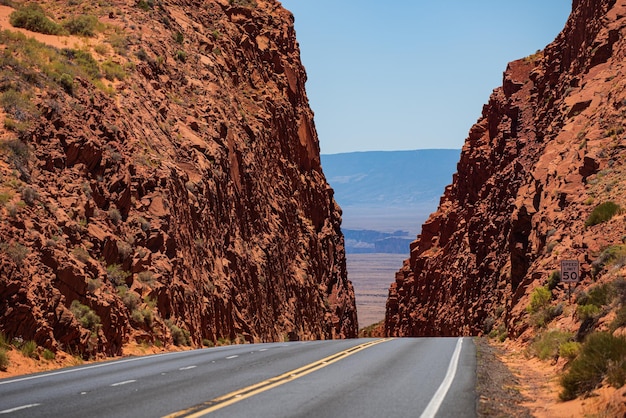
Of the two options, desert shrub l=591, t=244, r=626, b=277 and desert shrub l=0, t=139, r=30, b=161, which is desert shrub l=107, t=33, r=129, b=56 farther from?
desert shrub l=591, t=244, r=626, b=277

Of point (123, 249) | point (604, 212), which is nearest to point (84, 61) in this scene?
point (123, 249)

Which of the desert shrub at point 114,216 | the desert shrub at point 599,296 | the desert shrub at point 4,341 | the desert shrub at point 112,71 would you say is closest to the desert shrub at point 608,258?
the desert shrub at point 599,296

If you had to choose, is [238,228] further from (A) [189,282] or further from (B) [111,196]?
(B) [111,196]

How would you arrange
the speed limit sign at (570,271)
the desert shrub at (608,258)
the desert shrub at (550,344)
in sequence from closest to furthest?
1. the desert shrub at (550,344)
2. the desert shrub at (608,258)
3. the speed limit sign at (570,271)

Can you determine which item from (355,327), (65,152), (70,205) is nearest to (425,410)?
(70,205)

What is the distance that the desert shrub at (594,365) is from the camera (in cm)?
1179

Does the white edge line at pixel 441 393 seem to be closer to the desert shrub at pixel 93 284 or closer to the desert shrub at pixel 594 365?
the desert shrub at pixel 594 365

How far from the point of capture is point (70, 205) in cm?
2461

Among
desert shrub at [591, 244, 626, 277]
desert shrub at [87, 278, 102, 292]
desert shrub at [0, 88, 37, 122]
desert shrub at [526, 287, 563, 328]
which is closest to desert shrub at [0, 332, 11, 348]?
desert shrub at [87, 278, 102, 292]

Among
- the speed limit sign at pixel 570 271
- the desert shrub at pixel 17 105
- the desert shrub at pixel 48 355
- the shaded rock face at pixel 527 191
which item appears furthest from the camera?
the shaded rock face at pixel 527 191

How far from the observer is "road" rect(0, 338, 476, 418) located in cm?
1068

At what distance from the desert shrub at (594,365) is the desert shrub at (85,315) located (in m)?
13.3

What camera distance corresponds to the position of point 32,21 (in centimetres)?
3612

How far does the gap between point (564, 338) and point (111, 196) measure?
658 inches
